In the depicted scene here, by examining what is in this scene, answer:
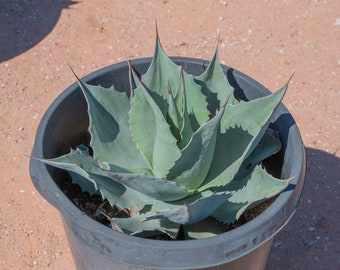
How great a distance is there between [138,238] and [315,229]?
4.09 feet

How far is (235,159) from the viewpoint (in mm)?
1286

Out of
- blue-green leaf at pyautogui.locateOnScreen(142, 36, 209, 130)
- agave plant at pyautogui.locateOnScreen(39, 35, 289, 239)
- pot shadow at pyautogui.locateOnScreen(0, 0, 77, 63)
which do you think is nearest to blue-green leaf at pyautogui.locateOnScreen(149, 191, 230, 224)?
agave plant at pyautogui.locateOnScreen(39, 35, 289, 239)

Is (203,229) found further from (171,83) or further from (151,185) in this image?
(171,83)

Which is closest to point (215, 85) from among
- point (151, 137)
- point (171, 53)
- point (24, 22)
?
point (151, 137)

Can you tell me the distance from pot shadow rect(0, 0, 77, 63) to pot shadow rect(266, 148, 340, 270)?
5.49 ft

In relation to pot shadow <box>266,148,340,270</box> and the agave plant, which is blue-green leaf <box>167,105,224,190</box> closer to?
the agave plant

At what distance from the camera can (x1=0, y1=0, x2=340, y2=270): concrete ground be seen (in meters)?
2.11

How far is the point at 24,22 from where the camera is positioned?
3057 millimetres

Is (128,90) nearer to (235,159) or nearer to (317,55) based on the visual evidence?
(235,159)

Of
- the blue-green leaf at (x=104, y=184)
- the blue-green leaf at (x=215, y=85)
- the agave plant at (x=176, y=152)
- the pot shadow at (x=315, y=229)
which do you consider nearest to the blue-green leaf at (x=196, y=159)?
the agave plant at (x=176, y=152)

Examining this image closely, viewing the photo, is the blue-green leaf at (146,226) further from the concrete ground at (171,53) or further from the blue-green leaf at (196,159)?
the concrete ground at (171,53)

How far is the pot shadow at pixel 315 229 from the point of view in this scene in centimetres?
204

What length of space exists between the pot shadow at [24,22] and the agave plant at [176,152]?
170 centimetres

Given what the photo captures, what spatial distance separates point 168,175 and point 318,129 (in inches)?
56.3
